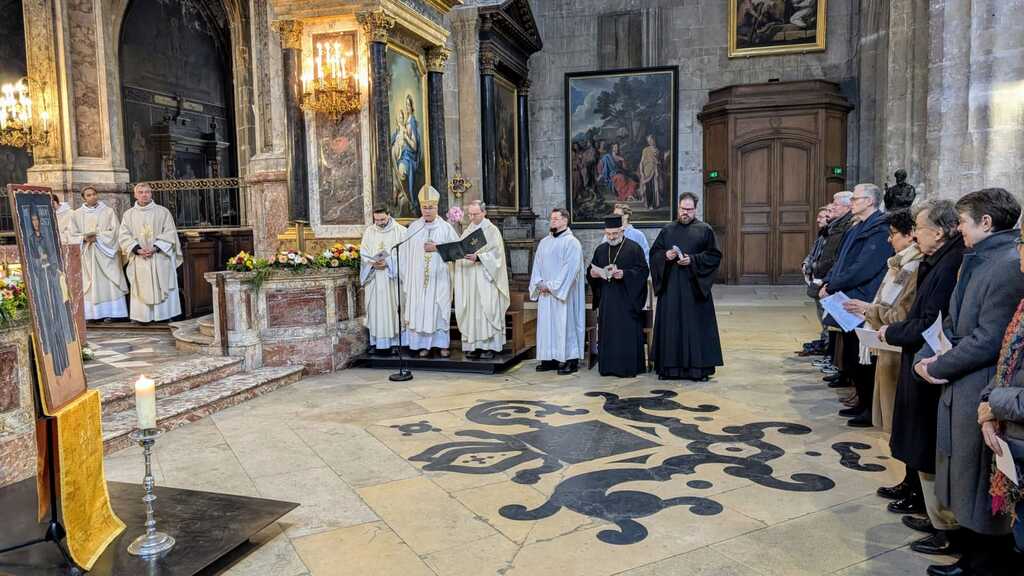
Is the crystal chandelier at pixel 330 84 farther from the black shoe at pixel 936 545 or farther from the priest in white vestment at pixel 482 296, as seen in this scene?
the black shoe at pixel 936 545

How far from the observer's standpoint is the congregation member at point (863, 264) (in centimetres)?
594

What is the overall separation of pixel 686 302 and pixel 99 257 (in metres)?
8.34

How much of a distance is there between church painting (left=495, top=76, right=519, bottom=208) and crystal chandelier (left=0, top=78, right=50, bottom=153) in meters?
7.93

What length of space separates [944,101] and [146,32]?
55.3 feet

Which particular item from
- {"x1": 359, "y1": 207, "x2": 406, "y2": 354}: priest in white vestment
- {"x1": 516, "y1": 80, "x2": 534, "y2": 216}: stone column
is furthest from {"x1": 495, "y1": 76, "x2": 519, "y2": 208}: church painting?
{"x1": 359, "y1": 207, "x2": 406, "y2": 354}: priest in white vestment

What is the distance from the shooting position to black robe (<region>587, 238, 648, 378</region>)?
787cm

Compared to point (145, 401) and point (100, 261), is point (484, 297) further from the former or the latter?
point (100, 261)

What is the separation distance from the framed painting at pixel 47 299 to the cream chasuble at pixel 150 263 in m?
7.44

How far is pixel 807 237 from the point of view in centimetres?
1579

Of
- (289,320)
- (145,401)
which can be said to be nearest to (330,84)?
(289,320)

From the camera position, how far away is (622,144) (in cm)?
1722

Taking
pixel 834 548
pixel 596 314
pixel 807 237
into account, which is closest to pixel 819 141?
pixel 807 237

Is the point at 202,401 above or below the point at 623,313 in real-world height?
below

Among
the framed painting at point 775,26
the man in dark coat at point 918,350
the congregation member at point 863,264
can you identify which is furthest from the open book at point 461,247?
the framed painting at point 775,26
